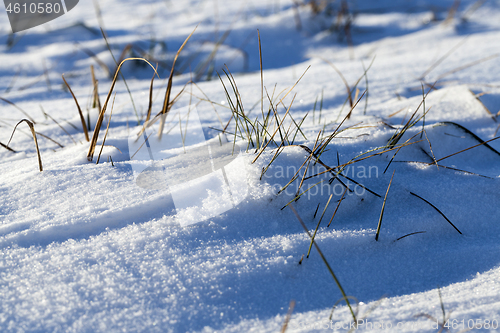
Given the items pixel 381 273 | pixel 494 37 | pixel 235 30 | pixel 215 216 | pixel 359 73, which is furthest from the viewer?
pixel 235 30

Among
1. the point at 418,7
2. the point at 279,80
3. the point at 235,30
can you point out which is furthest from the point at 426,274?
the point at 418,7

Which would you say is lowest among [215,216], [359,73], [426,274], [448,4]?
[426,274]

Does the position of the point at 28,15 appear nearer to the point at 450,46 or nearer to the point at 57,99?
the point at 57,99

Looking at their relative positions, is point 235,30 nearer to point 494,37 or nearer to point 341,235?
point 494,37

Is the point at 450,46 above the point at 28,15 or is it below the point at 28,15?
below

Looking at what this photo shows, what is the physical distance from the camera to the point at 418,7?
3398 mm

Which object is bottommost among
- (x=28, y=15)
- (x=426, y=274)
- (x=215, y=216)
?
(x=426, y=274)

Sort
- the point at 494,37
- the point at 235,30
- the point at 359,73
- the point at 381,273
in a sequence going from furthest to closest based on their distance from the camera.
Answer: the point at 235,30 < the point at 494,37 < the point at 359,73 < the point at 381,273

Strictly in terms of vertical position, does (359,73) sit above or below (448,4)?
below

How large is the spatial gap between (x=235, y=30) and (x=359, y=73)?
154 cm

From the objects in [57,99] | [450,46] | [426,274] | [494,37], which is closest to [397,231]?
[426,274]

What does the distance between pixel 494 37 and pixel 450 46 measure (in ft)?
0.97

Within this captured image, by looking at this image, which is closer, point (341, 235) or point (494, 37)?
point (341, 235)

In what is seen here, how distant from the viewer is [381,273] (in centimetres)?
76
